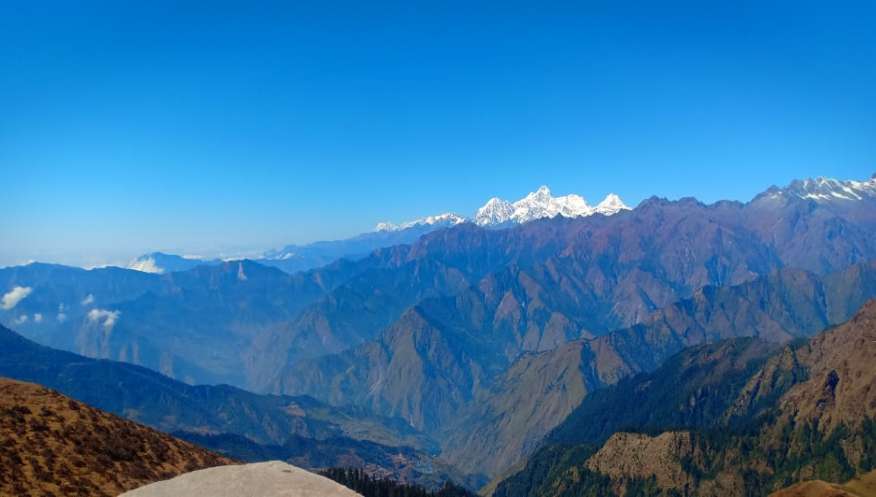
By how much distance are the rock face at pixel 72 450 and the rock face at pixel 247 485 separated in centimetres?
2307

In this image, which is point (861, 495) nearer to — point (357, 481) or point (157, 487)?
point (357, 481)

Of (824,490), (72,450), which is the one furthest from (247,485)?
(824,490)

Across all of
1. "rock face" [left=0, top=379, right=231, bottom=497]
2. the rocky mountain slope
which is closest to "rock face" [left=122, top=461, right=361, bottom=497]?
"rock face" [left=0, top=379, right=231, bottom=497]

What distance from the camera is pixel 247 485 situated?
30.9 m

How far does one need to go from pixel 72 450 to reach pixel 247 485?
3458 centimetres

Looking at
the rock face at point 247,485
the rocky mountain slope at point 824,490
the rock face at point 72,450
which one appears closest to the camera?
the rock face at point 247,485

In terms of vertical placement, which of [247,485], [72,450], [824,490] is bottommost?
[824,490]

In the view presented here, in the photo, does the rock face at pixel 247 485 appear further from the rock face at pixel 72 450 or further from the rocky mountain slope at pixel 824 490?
the rocky mountain slope at pixel 824 490

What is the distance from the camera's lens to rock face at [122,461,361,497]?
99.6 feet

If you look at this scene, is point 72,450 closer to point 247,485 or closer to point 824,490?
point 247,485

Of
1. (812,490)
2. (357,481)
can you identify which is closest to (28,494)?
(357,481)

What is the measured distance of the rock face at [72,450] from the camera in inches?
1989

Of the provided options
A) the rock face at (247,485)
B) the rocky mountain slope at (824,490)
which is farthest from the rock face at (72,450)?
the rocky mountain slope at (824,490)

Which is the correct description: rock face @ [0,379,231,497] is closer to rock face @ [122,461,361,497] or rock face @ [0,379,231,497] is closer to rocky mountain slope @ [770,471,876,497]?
rock face @ [122,461,361,497]
